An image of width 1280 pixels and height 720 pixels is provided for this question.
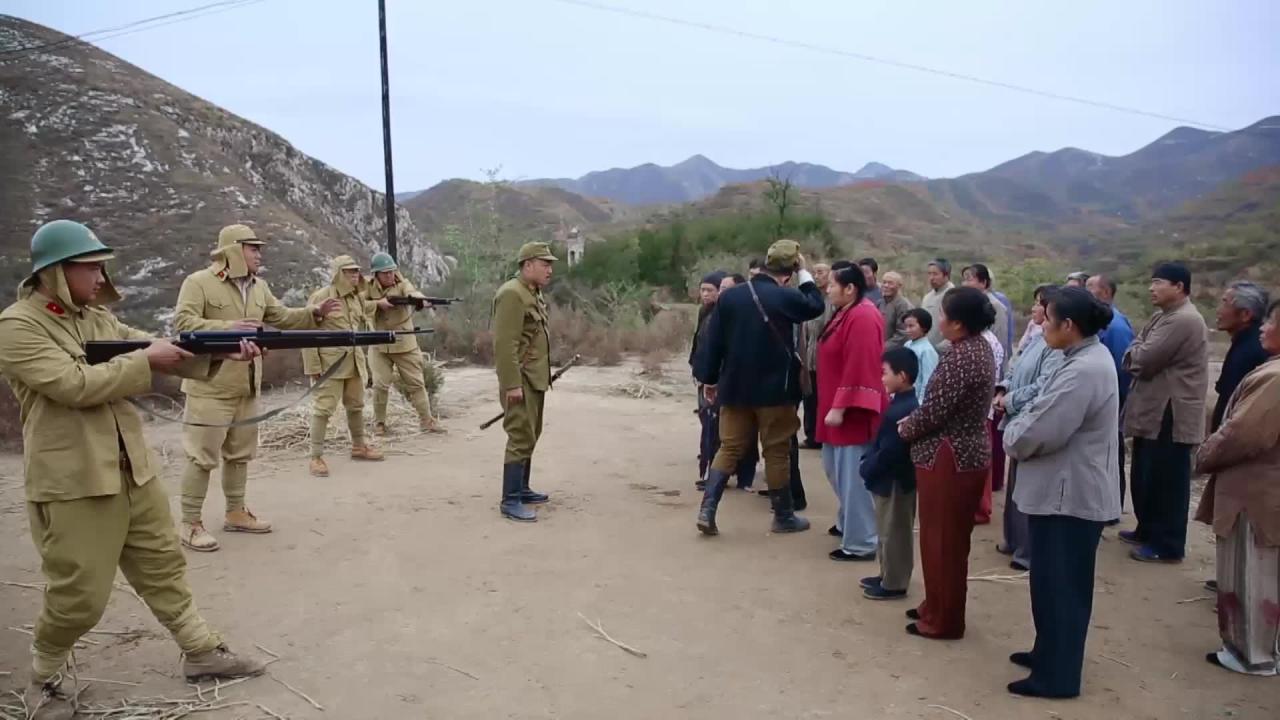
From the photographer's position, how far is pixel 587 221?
7012 cm

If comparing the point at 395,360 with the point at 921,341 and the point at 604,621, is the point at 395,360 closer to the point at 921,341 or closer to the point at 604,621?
the point at 604,621

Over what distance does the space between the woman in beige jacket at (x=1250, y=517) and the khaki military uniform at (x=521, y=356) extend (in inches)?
165

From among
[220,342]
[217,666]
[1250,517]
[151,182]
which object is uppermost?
[151,182]

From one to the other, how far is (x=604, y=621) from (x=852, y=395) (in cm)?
208

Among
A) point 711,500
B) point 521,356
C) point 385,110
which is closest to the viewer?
point 711,500

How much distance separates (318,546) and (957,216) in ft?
206

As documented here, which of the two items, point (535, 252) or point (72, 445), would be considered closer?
point (72, 445)

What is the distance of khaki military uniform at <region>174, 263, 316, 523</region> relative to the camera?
18.3 feet

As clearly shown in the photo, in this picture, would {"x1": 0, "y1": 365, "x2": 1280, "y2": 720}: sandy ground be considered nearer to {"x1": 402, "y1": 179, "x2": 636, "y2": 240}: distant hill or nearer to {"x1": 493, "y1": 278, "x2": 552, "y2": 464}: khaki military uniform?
{"x1": 493, "y1": 278, "x2": 552, "y2": 464}: khaki military uniform

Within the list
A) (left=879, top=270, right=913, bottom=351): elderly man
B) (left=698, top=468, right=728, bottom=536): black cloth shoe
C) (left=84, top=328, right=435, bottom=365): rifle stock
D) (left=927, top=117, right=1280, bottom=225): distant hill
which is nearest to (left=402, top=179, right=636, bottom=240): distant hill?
(left=927, top=117, right=1280, bottom=225): distant hill

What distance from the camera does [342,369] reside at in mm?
7773

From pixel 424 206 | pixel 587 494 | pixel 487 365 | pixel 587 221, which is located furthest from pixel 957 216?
pixel 587 494

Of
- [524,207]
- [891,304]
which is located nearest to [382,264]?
[891,304]

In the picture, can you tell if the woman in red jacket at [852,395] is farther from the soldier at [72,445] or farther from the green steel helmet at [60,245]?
the green steel helmet at [60,245]
